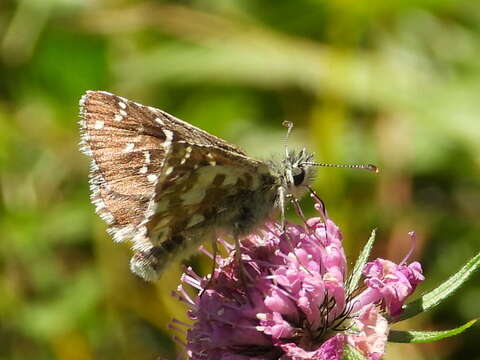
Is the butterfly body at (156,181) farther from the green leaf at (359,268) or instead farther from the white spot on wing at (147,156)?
the green leaf at (359,268)

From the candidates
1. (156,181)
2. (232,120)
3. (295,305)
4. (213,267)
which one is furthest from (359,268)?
(232,120)

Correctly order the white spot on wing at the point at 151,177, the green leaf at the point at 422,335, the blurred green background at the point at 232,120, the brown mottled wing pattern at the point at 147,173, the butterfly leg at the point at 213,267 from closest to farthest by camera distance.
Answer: the green leaf at the point at 422,335 < the brown mottled wing pattern at the point at 147,173 < the butterfly leg at the point at 213,267 < the white spot on wing at the point at 151,177 < the blurred green background at the point at 232,120

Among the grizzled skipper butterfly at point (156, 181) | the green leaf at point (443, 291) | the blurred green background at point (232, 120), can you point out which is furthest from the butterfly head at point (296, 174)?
the blurred green background at point (232, 120)

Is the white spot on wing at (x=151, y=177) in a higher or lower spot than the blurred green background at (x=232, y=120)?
higher

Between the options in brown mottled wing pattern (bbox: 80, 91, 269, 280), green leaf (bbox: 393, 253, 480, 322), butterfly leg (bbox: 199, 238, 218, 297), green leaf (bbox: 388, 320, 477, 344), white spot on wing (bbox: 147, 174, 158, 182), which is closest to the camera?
green leaf (bbox: 388, 320, 477, 344)

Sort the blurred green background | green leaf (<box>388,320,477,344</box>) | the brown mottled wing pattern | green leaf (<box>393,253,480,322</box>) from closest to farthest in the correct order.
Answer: green leaf (<box>388,320,477,344</box>), green leaf (<box>393,253,480,322</box>), the brown mottled wing pattern, the blurred green background

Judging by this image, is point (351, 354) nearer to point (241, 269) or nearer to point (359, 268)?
point (359, 268)

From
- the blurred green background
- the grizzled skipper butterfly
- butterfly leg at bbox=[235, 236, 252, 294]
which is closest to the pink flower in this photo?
butterfly leg at bbox=[235, 236, 252, 294]

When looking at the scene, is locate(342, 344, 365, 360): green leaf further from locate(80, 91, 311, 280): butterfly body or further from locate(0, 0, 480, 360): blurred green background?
locate(0, 0, 480, 360): blurred green background
